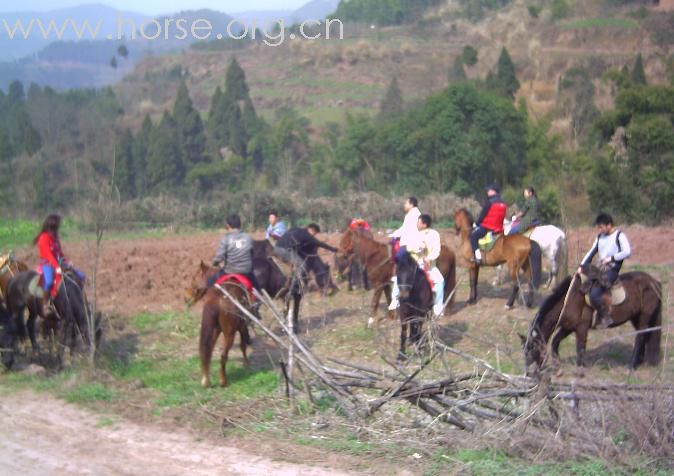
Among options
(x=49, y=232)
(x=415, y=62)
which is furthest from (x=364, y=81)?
(x=49, y=232)

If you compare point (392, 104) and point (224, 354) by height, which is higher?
point (392, 104)

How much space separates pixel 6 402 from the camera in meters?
9.77

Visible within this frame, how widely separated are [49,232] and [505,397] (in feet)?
21.3

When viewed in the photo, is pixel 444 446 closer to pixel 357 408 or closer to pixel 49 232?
pixel 357 408

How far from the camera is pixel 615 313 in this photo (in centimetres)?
1060

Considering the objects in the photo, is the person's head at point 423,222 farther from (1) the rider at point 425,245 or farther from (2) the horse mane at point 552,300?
(2) the horse mane at point 552,300

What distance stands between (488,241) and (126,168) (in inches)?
1420

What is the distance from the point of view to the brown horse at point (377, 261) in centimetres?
1345

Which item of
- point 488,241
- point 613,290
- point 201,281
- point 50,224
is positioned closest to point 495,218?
point 488,241

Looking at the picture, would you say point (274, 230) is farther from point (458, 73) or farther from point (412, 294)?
point (458, 73)

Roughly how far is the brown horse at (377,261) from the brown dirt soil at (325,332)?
48 cm

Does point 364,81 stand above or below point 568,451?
above

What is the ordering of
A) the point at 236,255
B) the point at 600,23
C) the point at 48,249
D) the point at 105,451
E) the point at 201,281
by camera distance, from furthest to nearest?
the point at 600,23, the point at 201,281, the point at 48,249, the point at 236,255, the point at 105,451

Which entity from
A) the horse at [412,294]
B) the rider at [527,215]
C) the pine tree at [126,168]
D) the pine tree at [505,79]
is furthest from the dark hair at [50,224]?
the pine tree at [505,79]
